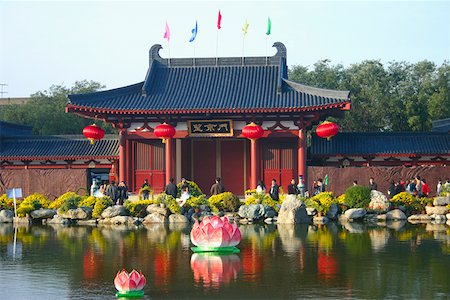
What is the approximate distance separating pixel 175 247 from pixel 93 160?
19.9 meters

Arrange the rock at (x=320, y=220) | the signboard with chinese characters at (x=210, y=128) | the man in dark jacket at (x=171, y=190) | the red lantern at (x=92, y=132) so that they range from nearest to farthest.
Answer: the rock at (x=320, y=220)
the man in dark jacket at (x=171, y=190)
the red lantern at (x=92, y=132)
the signboard with chinese characters at (x=210, y=128)

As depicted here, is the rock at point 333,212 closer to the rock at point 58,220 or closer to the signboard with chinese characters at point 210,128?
the signboard with chinese characters at point 210,128

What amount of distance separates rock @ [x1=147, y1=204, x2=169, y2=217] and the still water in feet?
9.33

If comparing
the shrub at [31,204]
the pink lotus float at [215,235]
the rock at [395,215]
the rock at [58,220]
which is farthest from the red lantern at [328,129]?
the pink lotus float at [215,235]

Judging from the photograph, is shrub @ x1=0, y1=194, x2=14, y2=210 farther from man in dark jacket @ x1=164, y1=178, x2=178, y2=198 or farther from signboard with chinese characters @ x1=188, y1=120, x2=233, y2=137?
signboard with chinese characters @ x1=188, y1=120, x2=233, y2=137

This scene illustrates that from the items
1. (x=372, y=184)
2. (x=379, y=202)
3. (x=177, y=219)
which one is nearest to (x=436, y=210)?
(x=379, y=202)

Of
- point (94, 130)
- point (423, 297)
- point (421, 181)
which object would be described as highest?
point (94, 130)

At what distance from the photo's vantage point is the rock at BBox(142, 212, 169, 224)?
90.4 feet

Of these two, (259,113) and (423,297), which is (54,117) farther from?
(423,297)

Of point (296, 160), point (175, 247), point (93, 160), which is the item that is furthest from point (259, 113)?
point (175, 247)

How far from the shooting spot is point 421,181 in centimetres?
3017

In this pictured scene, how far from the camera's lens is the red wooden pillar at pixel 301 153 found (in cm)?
3412

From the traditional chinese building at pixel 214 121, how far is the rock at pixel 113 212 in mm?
7042

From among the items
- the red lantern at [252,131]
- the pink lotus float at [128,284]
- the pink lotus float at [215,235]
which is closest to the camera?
the pink lotus float at [128,284]
